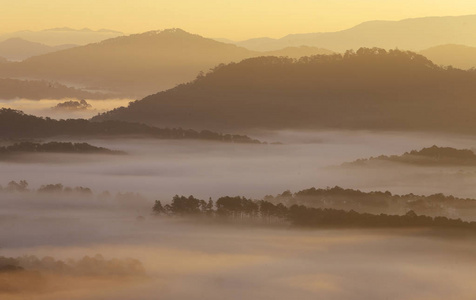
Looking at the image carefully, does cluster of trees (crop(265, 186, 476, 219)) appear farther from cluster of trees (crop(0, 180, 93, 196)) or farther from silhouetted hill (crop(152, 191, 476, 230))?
cluster of trees (crop(0, 180, 93, 196))

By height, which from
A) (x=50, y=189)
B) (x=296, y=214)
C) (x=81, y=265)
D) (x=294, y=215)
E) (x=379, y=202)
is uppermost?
(x=379, y=202)

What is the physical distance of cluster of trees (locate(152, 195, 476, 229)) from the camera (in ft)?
421

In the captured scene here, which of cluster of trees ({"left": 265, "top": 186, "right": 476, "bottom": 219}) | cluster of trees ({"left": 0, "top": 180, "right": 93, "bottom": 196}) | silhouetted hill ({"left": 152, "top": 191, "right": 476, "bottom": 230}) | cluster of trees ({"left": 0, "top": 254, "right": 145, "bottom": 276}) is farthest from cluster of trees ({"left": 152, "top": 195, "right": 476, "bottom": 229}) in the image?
cluster of trees ({"left": 0, "top": 254, "right": 145, "bottom": 276})

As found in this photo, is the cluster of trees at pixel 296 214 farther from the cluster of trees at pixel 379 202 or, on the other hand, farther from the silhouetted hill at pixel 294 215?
the cluster of trees at pixel 379 202

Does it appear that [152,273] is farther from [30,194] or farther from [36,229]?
[30,194]

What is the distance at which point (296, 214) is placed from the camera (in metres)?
137

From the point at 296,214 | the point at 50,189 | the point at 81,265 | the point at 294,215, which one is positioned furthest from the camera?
the point at 50,189

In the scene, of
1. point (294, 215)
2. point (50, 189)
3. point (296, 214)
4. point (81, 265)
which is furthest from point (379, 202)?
point (81, 265)

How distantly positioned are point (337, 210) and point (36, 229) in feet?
128

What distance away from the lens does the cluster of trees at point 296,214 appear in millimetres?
128250

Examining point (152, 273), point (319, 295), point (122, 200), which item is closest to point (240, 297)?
point (319, 295)

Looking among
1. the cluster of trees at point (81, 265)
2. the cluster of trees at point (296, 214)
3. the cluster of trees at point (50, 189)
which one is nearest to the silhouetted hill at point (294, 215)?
the cluster of trees at point (296, 214)

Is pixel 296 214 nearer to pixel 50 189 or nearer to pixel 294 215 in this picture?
pixel 294 215

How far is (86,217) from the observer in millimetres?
146625
